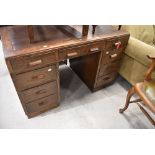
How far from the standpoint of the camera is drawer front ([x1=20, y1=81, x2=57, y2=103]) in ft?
4.15

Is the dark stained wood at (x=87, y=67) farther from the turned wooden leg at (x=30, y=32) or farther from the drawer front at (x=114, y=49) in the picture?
the turned wooden leg at (x=30, y=32)

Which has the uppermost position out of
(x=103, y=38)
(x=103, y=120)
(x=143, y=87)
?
(x=103, y=38)

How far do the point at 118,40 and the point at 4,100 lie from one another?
4.65 ft

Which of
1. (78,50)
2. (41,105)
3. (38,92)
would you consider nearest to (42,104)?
(41,105)

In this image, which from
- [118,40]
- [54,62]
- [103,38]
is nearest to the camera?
[54,62]

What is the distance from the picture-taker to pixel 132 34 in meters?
1.78

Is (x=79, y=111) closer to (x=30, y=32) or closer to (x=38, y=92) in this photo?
(x=38, y=92)

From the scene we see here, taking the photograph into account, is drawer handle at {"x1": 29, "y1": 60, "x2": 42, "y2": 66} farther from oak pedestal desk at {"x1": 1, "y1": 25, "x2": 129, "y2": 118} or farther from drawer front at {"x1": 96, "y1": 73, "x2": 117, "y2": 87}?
drawer front at {"x1": 96, "y1": 73, "x2": 117, "y2": 87}

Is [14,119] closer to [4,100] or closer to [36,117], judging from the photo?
[36,117]

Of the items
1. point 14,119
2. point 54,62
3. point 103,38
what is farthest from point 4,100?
point 103,38

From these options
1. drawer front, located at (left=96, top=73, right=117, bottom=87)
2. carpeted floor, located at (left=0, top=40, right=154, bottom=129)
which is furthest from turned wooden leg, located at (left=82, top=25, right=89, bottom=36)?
carpeted floor, located at (left=0, top=40, right=154, bottom=129)

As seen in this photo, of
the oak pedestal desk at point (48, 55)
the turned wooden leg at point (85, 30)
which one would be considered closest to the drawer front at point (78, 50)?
the oak pedestal desk at point (48, 55)
